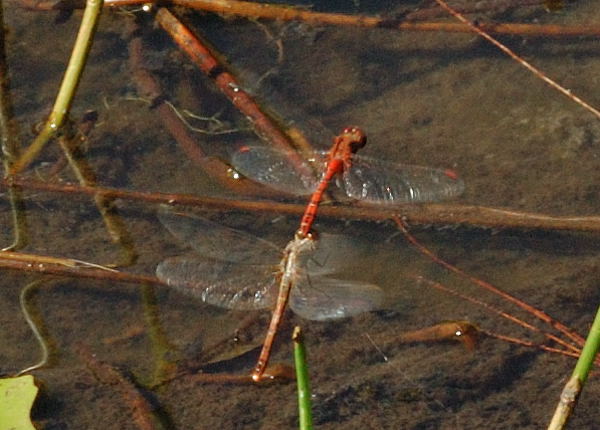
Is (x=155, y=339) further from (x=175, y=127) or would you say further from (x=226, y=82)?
(x=226, y=82)

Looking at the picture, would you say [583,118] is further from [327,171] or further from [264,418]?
[264,418]

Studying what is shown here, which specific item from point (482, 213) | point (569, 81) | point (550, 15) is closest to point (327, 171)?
point (482, 213)

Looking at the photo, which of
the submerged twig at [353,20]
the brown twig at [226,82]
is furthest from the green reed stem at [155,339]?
the submerged twig at [353,20]

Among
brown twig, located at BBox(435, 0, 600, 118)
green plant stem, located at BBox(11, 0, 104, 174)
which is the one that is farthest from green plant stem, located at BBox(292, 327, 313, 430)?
brown twig, located at BBox(435, 0, 600, 118)

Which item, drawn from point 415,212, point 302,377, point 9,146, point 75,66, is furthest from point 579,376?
point 9,146

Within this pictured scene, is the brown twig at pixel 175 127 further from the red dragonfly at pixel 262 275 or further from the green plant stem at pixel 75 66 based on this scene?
the green plant stem at pixel 75 66

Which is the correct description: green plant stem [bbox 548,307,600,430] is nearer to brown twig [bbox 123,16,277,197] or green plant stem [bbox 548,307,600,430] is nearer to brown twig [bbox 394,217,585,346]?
brown twig [bbox 394,217,585,346]

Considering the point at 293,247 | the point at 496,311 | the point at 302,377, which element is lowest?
the point at 496,311
